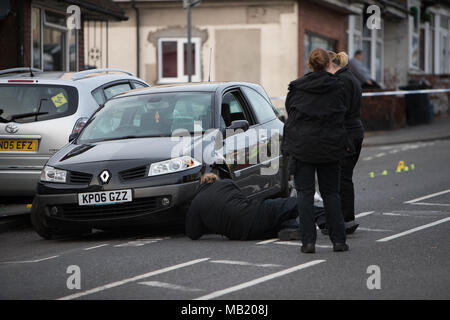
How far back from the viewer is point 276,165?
11.5m

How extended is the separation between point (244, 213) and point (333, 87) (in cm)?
164

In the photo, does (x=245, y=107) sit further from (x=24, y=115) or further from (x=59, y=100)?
(x=24, y=115)

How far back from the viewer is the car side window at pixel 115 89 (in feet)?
40.8

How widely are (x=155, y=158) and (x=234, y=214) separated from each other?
1028 mm

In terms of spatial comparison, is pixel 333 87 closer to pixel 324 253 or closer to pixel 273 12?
pixel 324 253

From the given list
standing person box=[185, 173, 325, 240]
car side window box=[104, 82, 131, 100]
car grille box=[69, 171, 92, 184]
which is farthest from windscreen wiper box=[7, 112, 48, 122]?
standing person box=[185, 173, 325, 240]

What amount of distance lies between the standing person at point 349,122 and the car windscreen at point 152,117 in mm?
1686

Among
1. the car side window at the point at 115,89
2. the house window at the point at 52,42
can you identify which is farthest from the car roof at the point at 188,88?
the house window at the point at 52,42

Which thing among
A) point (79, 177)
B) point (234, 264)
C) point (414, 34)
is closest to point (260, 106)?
point (79, 177)

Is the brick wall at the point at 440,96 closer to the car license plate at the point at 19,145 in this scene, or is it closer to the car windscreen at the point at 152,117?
the car windscreen at the point at 152,117

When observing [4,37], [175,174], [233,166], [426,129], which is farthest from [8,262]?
[426,129]

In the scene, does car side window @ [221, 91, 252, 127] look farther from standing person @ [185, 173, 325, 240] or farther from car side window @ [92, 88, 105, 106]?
car side window @ [92, 88, 105, 106]
